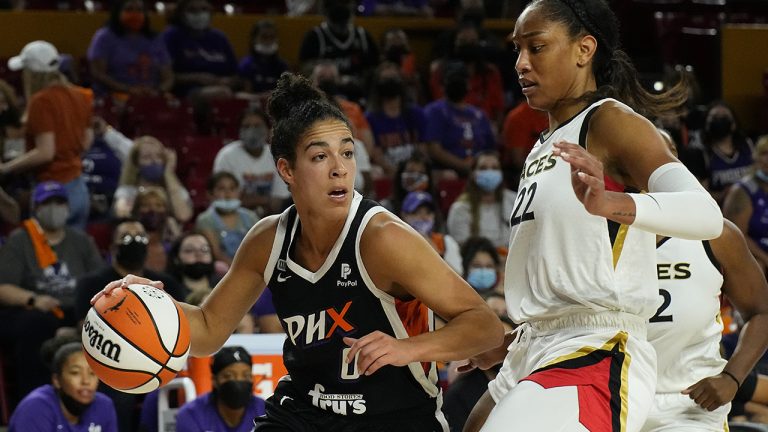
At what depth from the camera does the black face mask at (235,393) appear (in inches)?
258

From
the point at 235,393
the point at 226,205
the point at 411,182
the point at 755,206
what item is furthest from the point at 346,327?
the point at 755,206

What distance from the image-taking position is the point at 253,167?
10.1 metres

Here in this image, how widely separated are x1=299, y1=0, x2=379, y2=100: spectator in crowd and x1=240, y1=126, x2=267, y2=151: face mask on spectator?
1.79 m

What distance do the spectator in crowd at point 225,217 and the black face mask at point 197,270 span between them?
0.59 m

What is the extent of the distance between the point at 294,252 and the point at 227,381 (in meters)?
2.71

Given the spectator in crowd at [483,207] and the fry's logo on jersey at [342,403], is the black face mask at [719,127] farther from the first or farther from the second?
the fry's logo on jersey at [342,403]

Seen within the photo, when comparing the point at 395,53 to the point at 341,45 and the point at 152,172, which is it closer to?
the point at 341,45

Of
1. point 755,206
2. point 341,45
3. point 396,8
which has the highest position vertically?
point 396,8

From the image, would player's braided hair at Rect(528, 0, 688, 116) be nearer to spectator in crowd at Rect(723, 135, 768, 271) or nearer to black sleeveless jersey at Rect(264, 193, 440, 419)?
black sleeveless jersey at Rect(264, 193, 440, 419)

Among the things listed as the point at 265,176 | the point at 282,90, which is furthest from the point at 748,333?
the point at 265,176

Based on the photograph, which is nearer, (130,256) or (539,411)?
(539,411)

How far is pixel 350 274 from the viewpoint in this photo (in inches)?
152

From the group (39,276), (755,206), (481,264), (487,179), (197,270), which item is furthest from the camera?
(487,179)

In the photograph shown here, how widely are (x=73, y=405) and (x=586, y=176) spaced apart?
15.0 ft
